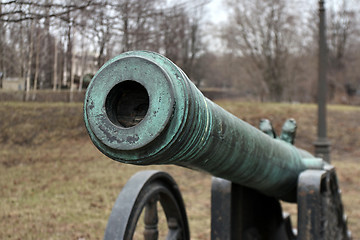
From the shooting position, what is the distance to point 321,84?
9039 mm

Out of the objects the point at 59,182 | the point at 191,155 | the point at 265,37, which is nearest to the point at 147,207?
the point at 191,155

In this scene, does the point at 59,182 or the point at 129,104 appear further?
the point at 59,182

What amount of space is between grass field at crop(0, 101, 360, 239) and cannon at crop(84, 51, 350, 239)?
1982 millimetres

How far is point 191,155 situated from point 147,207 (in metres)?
1.49

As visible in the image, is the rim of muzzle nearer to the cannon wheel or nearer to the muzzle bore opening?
the muzzle bore opening

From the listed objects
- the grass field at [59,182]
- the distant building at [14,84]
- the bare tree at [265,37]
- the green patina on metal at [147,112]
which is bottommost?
the grass field at [59,182]

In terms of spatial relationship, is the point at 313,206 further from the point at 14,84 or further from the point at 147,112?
the point at 14,84

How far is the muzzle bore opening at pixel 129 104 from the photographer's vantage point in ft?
3.94

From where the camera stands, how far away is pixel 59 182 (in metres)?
6.24

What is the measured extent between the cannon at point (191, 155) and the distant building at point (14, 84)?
8.03 ft

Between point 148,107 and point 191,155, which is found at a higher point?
point 148,107

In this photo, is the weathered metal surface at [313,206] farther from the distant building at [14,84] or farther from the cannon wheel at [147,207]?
the distant building at [14,84]

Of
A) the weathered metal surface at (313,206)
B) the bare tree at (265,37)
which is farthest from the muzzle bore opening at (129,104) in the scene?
the bare tree at (265,37)

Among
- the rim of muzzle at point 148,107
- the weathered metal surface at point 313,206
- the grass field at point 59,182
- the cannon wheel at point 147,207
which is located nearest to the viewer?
the rim of muzzle at point 148,107
